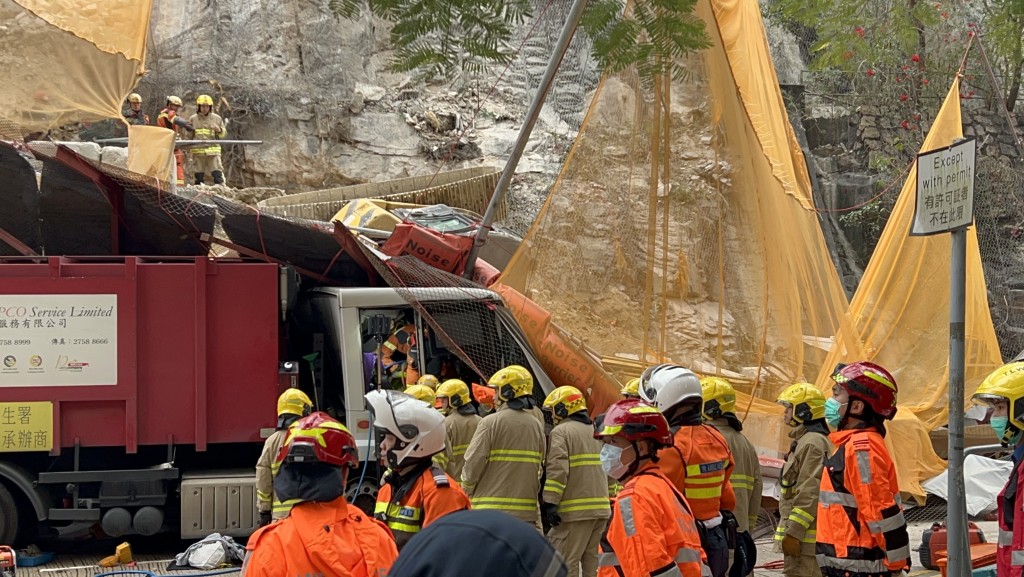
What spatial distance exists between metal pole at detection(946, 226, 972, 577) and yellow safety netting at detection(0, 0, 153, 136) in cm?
765

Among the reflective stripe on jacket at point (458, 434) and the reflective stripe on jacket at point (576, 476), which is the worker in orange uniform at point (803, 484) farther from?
the reflective stripe on jacket at point (458, 434)

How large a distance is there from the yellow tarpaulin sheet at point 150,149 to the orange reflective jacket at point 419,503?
347 inches

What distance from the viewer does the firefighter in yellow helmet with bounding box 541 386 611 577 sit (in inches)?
294

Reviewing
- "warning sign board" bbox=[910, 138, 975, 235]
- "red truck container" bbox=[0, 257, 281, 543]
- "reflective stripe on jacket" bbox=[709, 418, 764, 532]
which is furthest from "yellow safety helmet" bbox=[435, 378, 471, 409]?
"warning sign board" bbox=[910, 138, 975, 235]

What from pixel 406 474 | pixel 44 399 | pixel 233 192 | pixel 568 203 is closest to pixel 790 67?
pixel 233 192

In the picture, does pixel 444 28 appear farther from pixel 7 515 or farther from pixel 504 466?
pixel 7 515

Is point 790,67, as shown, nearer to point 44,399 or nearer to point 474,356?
point 474,356

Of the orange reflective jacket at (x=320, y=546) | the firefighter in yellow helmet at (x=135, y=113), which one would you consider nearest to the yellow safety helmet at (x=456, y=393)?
the orange reflective jacket at (x=320, y=546)

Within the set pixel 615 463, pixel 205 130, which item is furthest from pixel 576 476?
pixel 205 130

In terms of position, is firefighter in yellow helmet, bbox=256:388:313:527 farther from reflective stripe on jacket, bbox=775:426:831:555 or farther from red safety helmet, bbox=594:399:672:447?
red safety helmet, bbox=594:399:672:447

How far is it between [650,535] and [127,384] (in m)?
6.40

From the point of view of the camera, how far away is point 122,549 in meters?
8.91

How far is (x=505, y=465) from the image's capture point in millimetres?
7277

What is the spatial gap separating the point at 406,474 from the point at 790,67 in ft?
71.0
